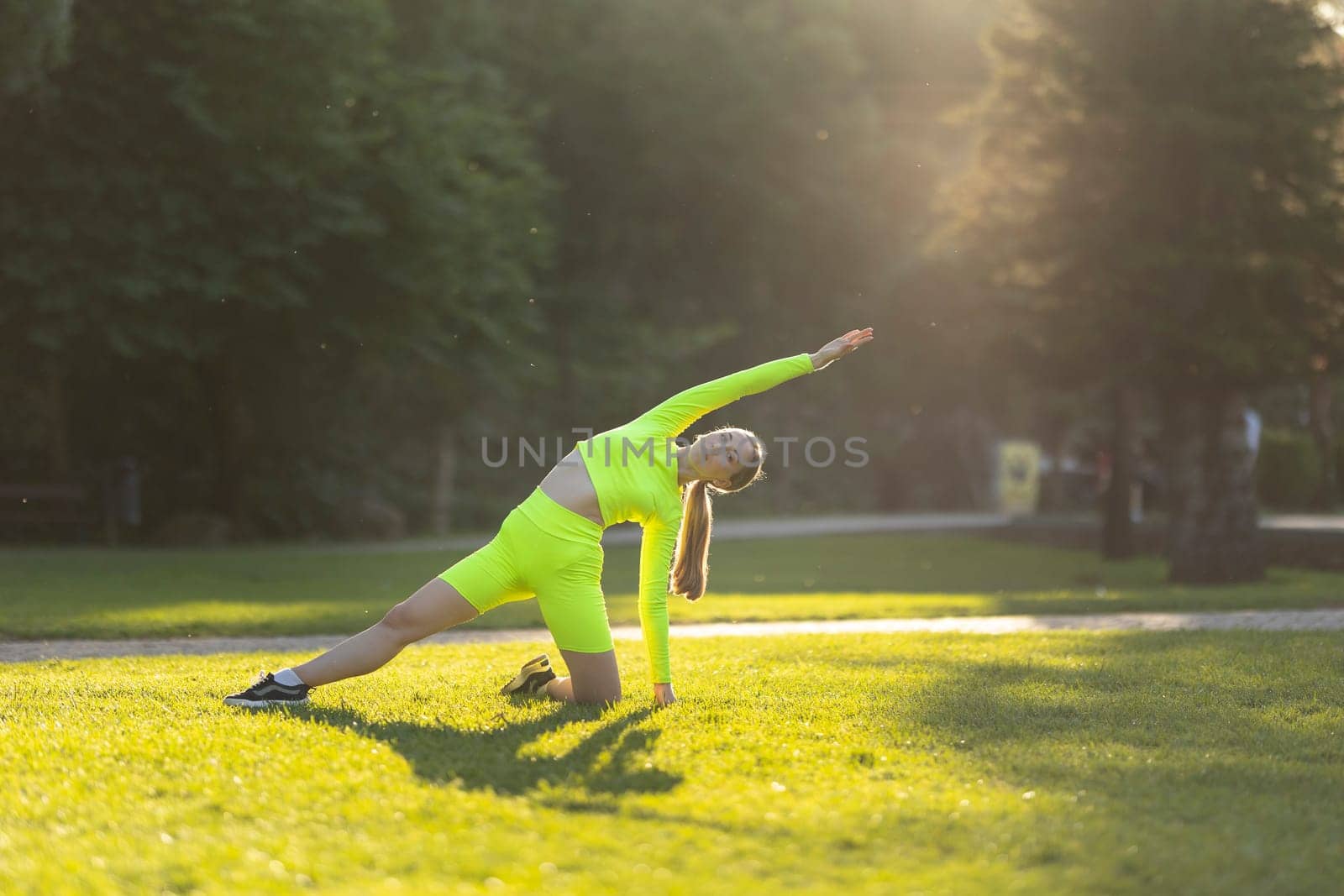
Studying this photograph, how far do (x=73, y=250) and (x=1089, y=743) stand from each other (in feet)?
52.9

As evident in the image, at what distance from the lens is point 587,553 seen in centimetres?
652

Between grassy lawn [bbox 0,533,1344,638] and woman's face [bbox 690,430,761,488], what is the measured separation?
577 centimetres

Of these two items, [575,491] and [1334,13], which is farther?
[1334,13]

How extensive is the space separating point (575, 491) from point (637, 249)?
2740cm

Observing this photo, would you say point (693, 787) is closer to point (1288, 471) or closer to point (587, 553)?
point (587, 553)

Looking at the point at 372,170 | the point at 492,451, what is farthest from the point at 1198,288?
the point at 492,451

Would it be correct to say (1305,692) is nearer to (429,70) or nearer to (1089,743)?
(1089,743)

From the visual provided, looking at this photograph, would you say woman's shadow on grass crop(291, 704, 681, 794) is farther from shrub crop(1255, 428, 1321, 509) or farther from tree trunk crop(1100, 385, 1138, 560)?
shrub crop(1255, 428, 1321, 509)

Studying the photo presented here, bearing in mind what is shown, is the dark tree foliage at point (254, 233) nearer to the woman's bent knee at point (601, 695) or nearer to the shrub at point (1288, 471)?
the woman's bent knee at point (601, 695)

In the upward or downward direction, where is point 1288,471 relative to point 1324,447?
downward

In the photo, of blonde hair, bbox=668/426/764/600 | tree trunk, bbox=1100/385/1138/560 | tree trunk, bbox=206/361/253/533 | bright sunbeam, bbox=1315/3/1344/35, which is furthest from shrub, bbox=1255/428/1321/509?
blonde hair, bbox=668/426/764/600

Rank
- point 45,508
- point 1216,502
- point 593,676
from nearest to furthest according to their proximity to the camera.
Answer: point 593,676 → point 1216,502 → point 45,508

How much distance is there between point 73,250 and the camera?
18.2 metres

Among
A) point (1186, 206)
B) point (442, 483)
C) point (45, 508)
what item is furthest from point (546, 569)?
point (442, 483)
